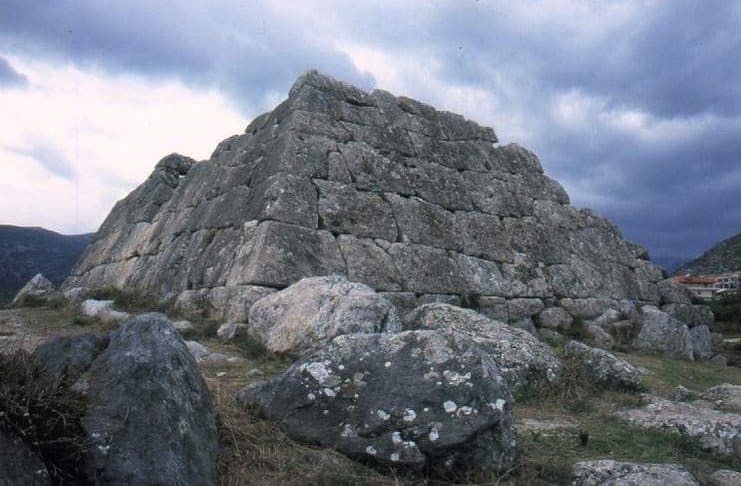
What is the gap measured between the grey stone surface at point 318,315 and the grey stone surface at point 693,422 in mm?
2545

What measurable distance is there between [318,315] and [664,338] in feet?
22.7

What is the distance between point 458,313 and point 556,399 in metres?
1.60

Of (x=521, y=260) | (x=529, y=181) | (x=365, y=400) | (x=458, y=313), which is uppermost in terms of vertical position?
(x=529, y=181)

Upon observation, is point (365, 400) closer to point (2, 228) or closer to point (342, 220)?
point (342, 220)

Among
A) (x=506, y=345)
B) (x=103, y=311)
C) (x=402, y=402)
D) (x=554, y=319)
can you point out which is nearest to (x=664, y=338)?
(x=554, y=319)

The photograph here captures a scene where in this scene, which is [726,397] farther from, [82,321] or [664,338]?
[82,321]

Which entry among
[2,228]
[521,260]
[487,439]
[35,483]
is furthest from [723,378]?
[2,228]

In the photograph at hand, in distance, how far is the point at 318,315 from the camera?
23.2ft

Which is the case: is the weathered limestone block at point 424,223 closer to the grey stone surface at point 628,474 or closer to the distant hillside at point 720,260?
the grey stone surface at point 628,474

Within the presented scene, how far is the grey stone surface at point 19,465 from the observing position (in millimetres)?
2745

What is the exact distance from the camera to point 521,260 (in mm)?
12320

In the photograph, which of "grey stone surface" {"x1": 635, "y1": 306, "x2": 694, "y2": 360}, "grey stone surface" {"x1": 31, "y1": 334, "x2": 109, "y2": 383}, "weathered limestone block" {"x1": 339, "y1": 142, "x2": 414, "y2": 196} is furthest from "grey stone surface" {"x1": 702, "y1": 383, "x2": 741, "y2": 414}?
"weathered limestone block" {"x1": 339, "y1": 142, "x2": 414, "y2": 196}

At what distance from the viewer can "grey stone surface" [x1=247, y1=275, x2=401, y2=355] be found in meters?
6.87

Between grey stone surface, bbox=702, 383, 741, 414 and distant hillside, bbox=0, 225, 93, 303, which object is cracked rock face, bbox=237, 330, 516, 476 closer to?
grey stone surface, bbox=702, 383, 741, 414
